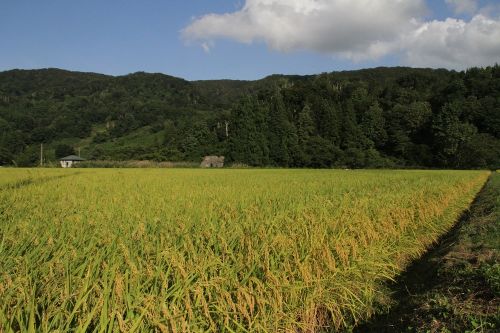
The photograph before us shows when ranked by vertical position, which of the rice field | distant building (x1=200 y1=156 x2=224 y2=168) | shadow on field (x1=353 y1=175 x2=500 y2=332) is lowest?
distant building (x1=200 y1=156 x2=224 y2=168)

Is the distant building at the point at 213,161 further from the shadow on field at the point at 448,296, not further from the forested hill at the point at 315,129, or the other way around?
the shadow on field at the point at 448,296

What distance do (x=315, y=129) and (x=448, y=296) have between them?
7180 cm

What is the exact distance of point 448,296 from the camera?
15.3 ft

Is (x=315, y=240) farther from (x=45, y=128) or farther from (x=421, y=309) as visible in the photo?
(x=45, y=128)

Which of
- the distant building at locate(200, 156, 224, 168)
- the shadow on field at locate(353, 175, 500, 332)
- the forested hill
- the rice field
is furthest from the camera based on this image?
the distant building at locate(200, 156, 224, 168)

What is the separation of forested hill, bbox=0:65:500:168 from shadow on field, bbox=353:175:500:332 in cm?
5658

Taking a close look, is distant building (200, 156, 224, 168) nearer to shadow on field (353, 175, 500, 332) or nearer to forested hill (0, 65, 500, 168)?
forested hill (0, 65, 500, 168)

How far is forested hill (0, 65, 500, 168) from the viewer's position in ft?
211

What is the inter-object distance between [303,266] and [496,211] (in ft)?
28.2

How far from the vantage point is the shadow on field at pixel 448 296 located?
3.86 m

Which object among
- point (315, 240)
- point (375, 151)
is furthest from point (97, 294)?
point (375, 151)

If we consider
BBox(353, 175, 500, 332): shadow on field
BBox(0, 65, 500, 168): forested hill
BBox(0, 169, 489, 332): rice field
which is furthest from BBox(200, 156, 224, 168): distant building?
BBox(353, 175, 500, 332): shadow on field

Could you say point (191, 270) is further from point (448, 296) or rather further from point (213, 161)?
point (213, 161)

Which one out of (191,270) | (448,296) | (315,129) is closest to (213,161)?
(315,129)
